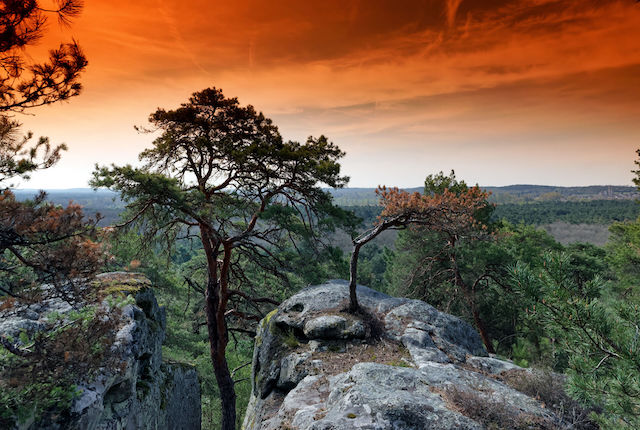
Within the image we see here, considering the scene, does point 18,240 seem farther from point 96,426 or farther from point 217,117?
point 217,117

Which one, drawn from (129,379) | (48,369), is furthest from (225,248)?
(48,369)

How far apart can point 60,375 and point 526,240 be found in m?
25.0

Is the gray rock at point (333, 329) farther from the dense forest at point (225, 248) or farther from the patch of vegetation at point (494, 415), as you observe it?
the patch of vegetation at point (494, 415)

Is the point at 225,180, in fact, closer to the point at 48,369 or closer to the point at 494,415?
the point at 48,369

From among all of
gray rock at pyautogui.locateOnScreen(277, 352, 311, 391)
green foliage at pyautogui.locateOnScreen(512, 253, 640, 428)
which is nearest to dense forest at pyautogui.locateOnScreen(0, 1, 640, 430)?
green foliage at pyautogui.locateOnScreen(512, 253, 640, 428)

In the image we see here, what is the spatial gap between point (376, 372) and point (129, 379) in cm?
539

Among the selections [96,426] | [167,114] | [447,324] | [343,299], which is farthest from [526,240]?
[96,426]

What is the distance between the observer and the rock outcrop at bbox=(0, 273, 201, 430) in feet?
17.0

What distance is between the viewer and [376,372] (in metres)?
5.25

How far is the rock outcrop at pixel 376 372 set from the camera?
4.15 m

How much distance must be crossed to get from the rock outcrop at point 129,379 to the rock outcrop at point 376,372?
8.83ft

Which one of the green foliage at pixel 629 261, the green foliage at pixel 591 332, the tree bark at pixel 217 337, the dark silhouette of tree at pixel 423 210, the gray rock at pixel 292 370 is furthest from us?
the green foliage at pixel 629 261

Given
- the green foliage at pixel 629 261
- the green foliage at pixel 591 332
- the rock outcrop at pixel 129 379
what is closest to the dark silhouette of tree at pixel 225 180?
the rock outcrop at pixel 129 379

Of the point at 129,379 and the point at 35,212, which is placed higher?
the point at 35,212
